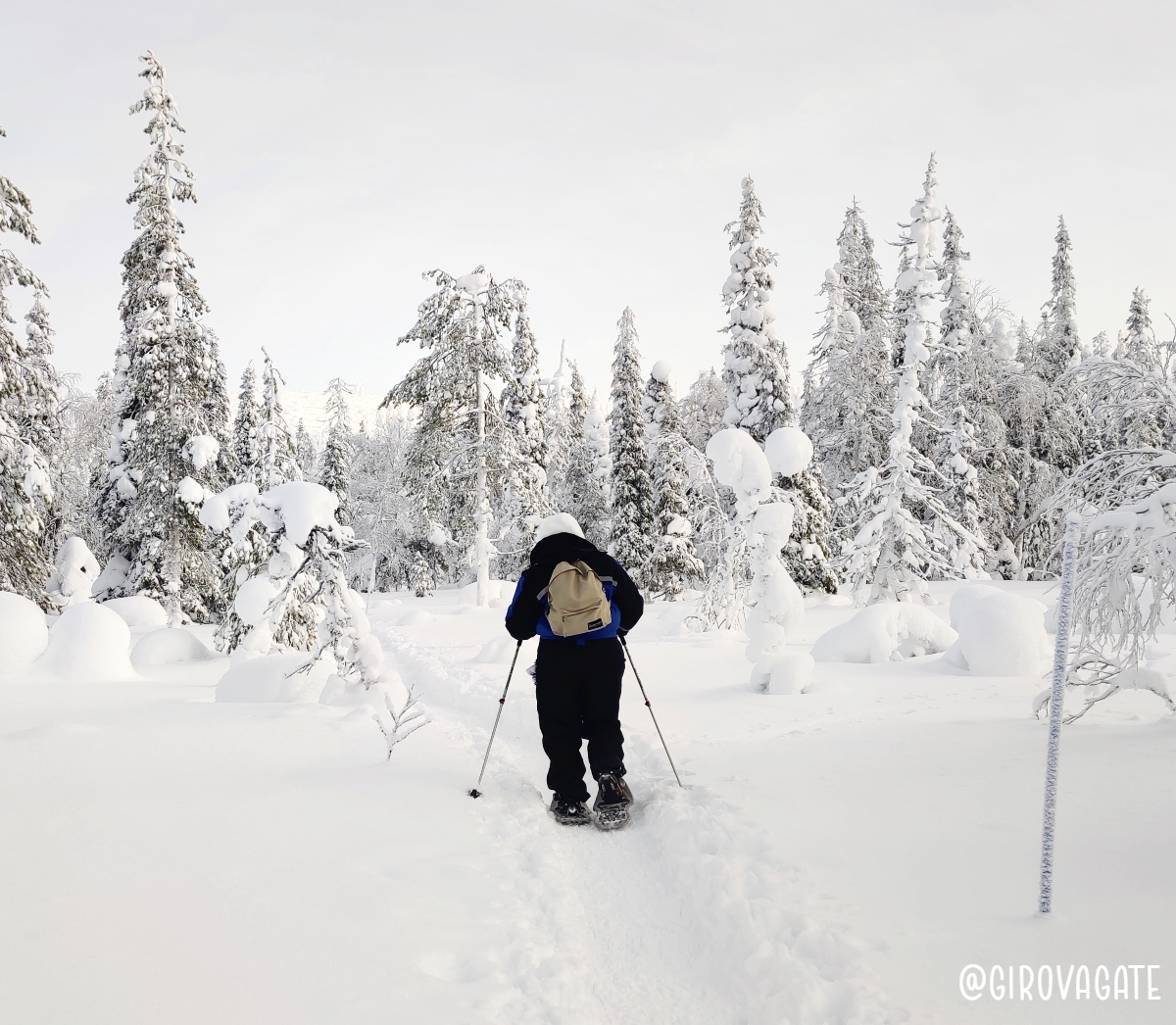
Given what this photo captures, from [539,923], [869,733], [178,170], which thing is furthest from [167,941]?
[178,170]

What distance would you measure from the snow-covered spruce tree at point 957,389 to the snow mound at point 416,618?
1819 cm

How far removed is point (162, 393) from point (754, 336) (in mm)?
17267

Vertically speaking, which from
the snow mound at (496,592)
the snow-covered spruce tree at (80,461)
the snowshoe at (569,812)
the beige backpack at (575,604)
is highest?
the snow-covered spruce tree at (80,461)

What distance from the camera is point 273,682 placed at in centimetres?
811

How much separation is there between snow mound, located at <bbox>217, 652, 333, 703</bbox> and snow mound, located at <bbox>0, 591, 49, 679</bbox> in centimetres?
375

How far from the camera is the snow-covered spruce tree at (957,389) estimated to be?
2452 centimetres

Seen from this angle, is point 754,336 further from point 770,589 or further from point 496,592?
point 770,589

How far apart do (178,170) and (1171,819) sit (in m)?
23.0

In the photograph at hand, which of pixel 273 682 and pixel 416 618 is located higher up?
pixel 273 682

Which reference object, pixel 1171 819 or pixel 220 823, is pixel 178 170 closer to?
pixel 220 823

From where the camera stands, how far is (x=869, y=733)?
637cm

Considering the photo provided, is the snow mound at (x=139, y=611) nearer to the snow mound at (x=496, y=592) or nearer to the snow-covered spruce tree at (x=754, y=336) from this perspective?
the snow mound at (x=496, y=592)

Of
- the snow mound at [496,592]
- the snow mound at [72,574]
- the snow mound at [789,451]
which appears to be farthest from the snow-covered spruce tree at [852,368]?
the snow mound at [72,574]

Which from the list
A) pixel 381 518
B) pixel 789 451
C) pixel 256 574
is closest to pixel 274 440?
pixel 256 574
